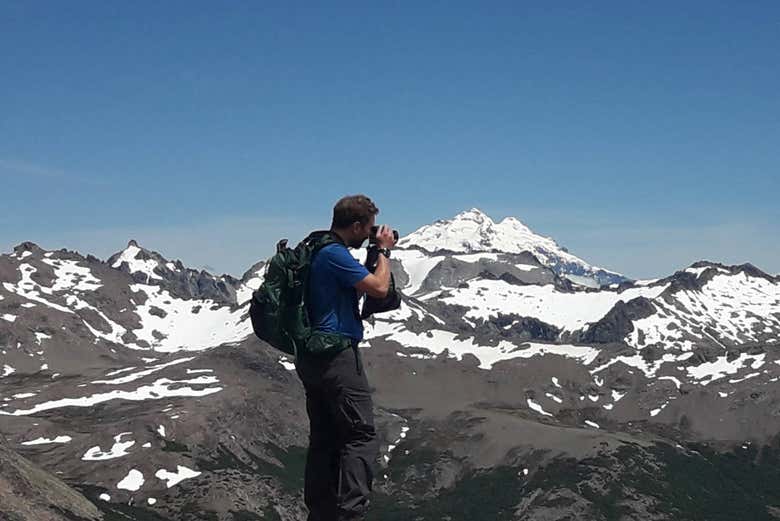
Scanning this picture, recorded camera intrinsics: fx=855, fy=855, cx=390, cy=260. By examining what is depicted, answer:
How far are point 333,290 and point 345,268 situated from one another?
20.3 inches

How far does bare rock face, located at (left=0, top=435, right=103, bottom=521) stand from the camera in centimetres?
16175

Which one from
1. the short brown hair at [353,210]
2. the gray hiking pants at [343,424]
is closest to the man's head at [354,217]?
the short brown hair at [353,210]

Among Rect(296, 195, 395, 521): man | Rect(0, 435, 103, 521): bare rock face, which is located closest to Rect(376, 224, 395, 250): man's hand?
Rect(296, 195, 395, 521): man

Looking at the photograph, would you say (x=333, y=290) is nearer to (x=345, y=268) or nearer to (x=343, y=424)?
(x=345, y=268)

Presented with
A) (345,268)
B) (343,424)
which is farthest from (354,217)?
(343,424)

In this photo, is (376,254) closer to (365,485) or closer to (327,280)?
(327,280)

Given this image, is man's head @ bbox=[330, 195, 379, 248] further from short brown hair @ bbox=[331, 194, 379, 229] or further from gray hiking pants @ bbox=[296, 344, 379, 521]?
gray hiking pants @ bbox=[296, 344, 379, 521]

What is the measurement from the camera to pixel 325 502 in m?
15.3

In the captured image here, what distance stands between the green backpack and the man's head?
29.4 inches

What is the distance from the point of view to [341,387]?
1466 cm

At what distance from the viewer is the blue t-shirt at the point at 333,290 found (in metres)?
14.8

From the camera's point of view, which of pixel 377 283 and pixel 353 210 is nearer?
pixel 377 283

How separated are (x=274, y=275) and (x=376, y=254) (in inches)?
74.8

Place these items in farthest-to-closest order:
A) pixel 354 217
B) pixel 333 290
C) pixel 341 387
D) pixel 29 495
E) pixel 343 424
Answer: pixel 29 495 < pixel 354 217 < pixel 333 290 < pixel 343 424 < pixel 341 387
